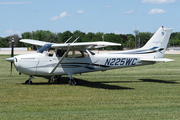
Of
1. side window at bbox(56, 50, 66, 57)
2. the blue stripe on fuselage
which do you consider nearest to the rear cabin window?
side window at bbox(56, 50, 66, 57)

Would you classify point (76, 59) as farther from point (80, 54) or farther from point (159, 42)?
point (159, 42)

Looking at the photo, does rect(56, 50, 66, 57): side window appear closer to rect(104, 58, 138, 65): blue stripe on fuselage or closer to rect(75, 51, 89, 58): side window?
rect(75, 51, 89, 58): side window

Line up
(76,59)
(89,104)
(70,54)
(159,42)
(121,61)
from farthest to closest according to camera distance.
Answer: (159,42)
(121,61)
(76,59)
(70,54)
(89,104)

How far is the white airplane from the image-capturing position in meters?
12.6

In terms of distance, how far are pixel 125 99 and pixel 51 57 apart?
512cm

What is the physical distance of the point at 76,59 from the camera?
44.3ft

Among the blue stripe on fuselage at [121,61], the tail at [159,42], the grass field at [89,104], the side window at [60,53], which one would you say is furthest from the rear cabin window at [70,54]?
the tail at [159,42]

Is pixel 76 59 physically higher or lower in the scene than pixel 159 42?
lower

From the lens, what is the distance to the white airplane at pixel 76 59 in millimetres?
12609

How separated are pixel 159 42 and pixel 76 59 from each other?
16.8 feet

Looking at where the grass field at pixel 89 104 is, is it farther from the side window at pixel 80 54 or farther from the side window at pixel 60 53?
the side window at pixel 80 54

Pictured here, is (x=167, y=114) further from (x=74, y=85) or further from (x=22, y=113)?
(x=74, y=85)

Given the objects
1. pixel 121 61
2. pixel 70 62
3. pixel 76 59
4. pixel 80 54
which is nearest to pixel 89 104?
pixel 70 62

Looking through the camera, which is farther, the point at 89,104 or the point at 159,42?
the point at 159,42
